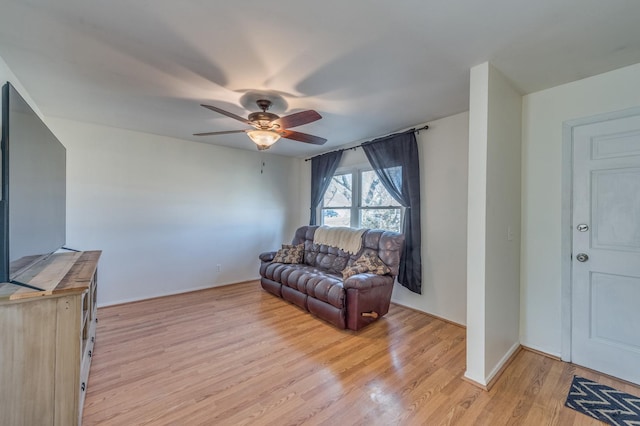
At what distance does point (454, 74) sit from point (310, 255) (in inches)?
117

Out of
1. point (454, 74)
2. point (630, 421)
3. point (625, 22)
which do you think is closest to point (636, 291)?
point (630, 421)

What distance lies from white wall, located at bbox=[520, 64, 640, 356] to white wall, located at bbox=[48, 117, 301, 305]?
3.94 m

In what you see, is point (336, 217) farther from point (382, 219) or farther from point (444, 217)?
point (444, 217)

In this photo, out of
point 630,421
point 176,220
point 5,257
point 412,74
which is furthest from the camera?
Answer: point 176,220

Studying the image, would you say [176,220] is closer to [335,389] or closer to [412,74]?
[335,389]

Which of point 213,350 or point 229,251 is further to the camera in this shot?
point 229,251

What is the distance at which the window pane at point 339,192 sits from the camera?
14.9ft

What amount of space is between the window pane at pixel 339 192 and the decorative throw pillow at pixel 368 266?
1.42m

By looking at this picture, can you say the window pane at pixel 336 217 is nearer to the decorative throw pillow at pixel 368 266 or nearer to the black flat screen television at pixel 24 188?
the decorative throw pillow at pixel 368 266

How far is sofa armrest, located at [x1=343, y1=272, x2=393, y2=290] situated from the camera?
9.18 feet

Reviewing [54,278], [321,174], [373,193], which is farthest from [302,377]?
[321,174]

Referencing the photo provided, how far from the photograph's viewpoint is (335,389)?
1926mm

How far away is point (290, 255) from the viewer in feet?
13.5

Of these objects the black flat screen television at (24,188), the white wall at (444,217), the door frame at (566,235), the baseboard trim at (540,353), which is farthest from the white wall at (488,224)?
the black flat screen television at (24,188)
